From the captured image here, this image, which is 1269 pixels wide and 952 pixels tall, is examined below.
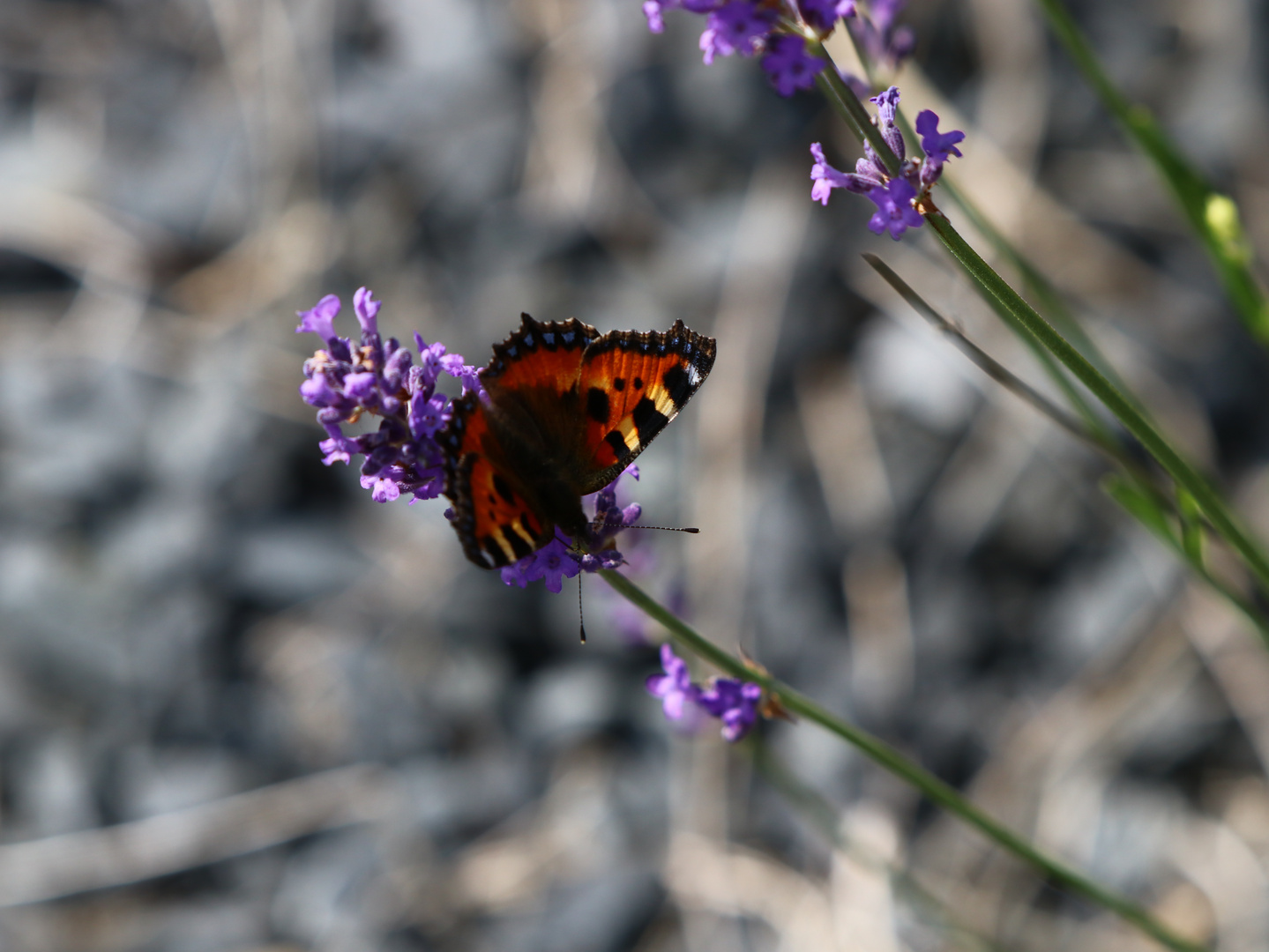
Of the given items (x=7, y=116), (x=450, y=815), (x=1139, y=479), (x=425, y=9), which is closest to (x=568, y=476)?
(x=1139, y=479)

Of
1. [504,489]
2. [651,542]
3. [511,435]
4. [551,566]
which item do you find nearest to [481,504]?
[504,489]

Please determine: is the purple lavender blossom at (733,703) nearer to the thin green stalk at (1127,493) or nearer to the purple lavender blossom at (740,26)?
the thin green stalk at (1127,493)

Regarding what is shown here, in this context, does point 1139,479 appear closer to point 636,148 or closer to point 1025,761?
point 1025,761

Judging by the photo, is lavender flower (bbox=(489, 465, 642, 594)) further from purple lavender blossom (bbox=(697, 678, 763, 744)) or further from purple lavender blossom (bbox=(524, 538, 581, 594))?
purple lavender blossom (bbox=(697, 678, 763, 744))

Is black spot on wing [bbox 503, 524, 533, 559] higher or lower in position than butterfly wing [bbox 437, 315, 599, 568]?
lower

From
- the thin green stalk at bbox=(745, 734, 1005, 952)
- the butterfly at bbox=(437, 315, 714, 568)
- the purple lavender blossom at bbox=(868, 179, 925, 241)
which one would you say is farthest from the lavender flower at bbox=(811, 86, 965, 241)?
the thin green stalk at bbox=(745, 734, 1005, 952)

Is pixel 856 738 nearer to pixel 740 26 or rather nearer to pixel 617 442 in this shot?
pixel 617 442
